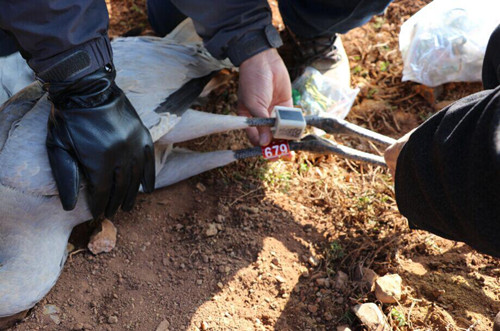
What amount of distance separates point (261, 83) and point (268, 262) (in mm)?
961

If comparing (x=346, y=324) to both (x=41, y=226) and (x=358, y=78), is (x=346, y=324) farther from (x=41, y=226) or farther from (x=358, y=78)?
(x=358, y=78)

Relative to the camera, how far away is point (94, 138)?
2092mm

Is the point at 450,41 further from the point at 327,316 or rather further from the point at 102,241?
the point at 102,241

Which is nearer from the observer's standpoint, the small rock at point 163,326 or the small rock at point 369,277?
the small rock at point 163,326

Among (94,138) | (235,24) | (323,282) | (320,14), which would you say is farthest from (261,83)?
(323,282)

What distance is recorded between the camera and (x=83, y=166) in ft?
6.94

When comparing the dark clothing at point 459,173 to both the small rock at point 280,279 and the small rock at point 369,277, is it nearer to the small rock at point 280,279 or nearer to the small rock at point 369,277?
the small rock at point 369,277

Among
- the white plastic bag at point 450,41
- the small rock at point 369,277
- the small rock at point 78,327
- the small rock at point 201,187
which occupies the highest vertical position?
the white plastic bag at point 450,41

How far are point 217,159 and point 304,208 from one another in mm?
549

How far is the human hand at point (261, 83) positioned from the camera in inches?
103

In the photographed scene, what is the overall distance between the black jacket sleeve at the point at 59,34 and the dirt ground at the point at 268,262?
0.81 metres

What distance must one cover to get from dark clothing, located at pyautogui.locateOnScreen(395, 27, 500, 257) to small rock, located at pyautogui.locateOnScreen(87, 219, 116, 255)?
4.52 feet

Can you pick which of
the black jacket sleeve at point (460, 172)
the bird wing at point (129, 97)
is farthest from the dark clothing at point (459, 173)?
the bird wing at point (129, 97)

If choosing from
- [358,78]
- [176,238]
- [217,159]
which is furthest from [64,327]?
[358,78]
